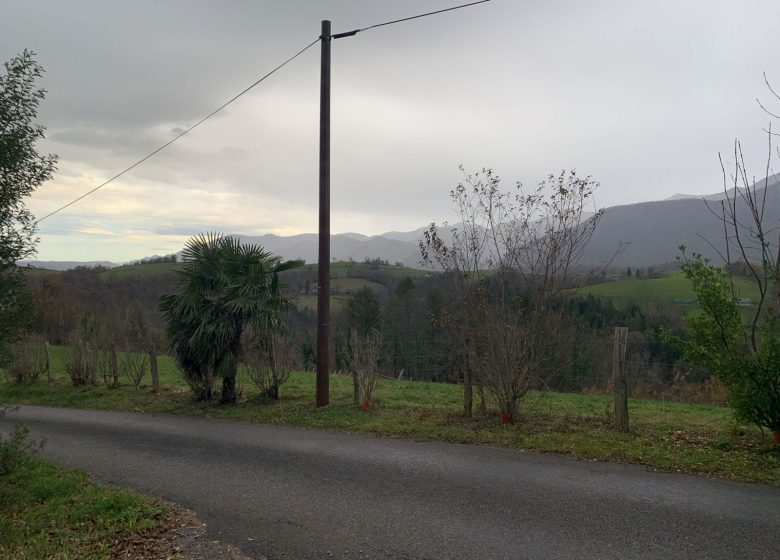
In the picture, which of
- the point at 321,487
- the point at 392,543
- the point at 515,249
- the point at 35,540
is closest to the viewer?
the point at 392,543

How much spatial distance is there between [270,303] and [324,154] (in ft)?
10.9

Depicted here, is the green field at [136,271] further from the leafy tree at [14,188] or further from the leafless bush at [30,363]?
the leafy tree at [14,188]

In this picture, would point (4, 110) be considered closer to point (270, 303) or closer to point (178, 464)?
point (178, 464)

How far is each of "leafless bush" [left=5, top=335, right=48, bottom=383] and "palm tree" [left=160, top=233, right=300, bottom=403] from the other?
797cm

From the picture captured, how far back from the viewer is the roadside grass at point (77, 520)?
4359 millimetres

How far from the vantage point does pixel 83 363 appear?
14836mm

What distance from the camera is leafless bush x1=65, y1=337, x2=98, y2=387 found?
48.3 feet

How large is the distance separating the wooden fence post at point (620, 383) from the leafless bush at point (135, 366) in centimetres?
1213

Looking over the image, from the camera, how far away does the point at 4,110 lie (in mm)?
5305

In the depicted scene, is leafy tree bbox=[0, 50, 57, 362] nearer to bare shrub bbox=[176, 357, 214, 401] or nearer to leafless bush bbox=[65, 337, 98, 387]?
bare shrub bbox=[176, 357, 214, 401]

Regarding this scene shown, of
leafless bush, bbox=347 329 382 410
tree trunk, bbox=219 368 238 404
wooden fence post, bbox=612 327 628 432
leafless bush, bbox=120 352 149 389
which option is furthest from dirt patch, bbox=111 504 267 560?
leafless bush, bbox=120 352 149 389

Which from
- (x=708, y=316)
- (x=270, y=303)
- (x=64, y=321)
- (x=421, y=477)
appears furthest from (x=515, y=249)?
(x=64, y=321)

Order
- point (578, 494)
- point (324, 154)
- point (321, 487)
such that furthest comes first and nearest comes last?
1. point (324, 154)
2. point (321, 487)
3. point (578, 494)

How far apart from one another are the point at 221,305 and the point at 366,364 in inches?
132
